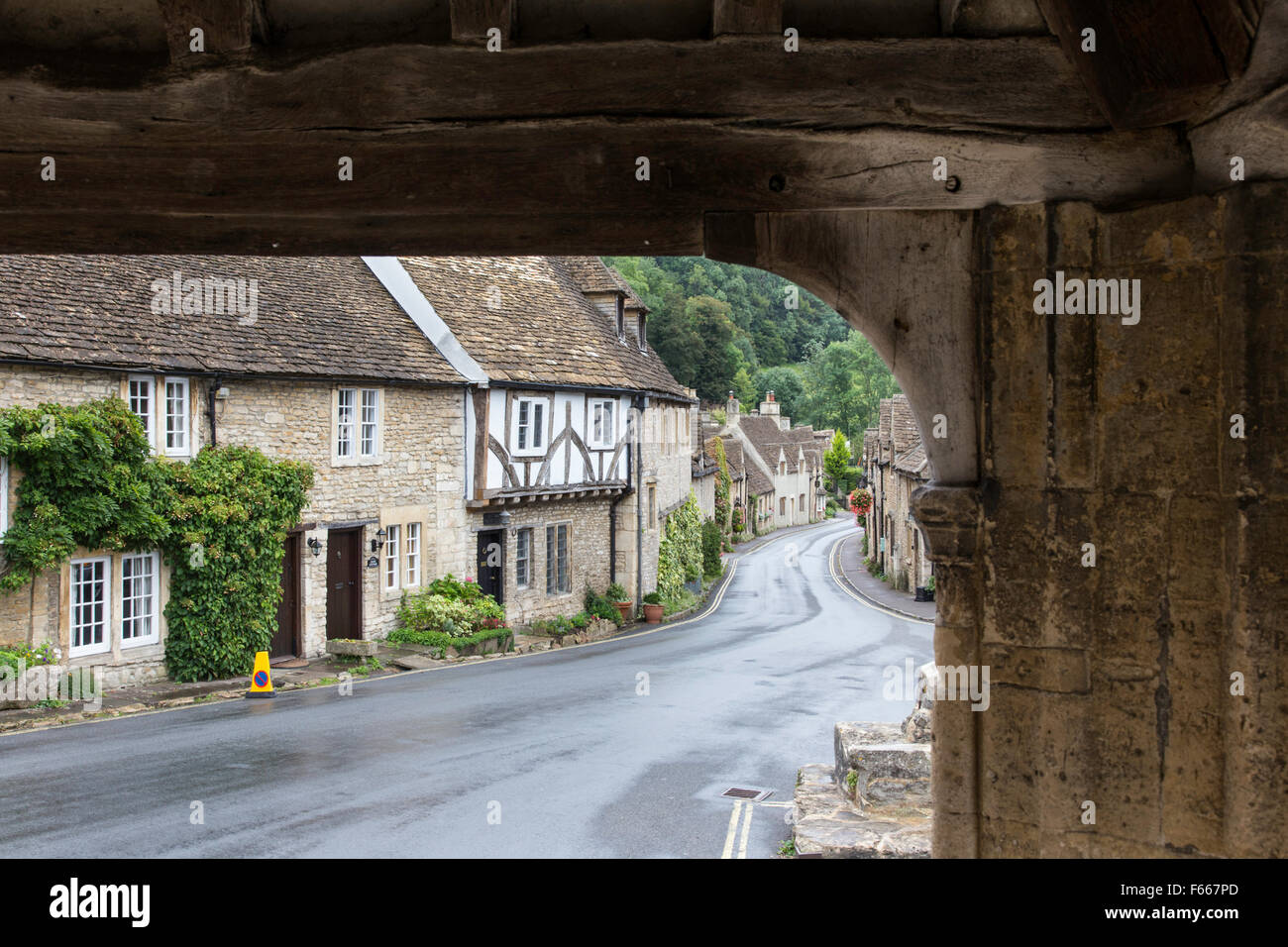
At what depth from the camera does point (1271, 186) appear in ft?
8.82

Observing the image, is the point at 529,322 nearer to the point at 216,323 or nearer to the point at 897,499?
the point at 216,323

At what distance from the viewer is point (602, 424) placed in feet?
76.0

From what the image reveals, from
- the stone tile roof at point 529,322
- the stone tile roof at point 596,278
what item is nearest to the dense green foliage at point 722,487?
the stone tile roof at point 596,278

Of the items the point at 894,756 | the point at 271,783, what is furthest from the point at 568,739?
the point at 894,756

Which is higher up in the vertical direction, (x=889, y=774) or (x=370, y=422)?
(x=370, y=422)

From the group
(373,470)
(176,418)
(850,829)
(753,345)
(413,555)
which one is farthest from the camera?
(753,345)

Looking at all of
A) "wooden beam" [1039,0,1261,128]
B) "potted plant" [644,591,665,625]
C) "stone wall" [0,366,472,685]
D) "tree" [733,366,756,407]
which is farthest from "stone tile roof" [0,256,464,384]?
"tree" [733,366,756,407]

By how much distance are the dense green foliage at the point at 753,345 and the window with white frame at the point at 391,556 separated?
34.2m

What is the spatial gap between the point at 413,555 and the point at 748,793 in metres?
10.9

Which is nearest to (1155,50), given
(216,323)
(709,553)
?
(216,323)

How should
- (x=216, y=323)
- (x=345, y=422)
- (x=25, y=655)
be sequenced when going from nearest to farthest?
(x=25, y=655), (x=216, y=323), (x=345, y=422)

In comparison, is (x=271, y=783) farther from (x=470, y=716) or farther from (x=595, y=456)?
(x=595, y=456)

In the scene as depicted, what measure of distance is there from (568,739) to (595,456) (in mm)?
12089

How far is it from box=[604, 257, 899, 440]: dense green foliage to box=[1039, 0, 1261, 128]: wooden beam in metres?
48.3
